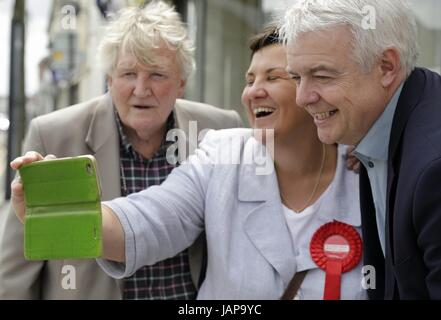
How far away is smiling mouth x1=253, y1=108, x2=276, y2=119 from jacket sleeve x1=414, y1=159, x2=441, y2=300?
2.59 feet

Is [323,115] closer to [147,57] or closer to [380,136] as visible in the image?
[380,136]

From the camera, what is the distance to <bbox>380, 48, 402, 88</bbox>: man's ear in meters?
1.76

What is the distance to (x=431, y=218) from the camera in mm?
1514

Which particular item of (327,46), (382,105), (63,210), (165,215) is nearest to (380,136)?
(382,105)

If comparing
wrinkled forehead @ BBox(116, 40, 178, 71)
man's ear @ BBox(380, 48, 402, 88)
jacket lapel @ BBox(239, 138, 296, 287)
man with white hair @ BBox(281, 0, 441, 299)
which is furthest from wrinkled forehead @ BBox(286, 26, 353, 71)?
wrinkled forehead @ BBox(116, 40, 178, 71)

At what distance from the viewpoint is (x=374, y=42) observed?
1723mm

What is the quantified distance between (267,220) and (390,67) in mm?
677

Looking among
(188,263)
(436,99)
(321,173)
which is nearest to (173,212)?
(188,263)

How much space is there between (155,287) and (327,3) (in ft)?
3.94

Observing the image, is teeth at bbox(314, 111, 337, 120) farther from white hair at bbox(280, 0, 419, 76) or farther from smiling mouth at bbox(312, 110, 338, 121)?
white hair at bbox(280, 0, 419, 76)

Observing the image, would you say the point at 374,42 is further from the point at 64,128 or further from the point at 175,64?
the point at 64,128

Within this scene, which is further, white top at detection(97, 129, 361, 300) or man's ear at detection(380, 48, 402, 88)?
white top at detection(97, 129, 361, 300)

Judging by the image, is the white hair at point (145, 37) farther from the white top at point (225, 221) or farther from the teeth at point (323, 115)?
the teeth at point (323, 115)

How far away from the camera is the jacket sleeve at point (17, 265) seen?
2.36 meters
